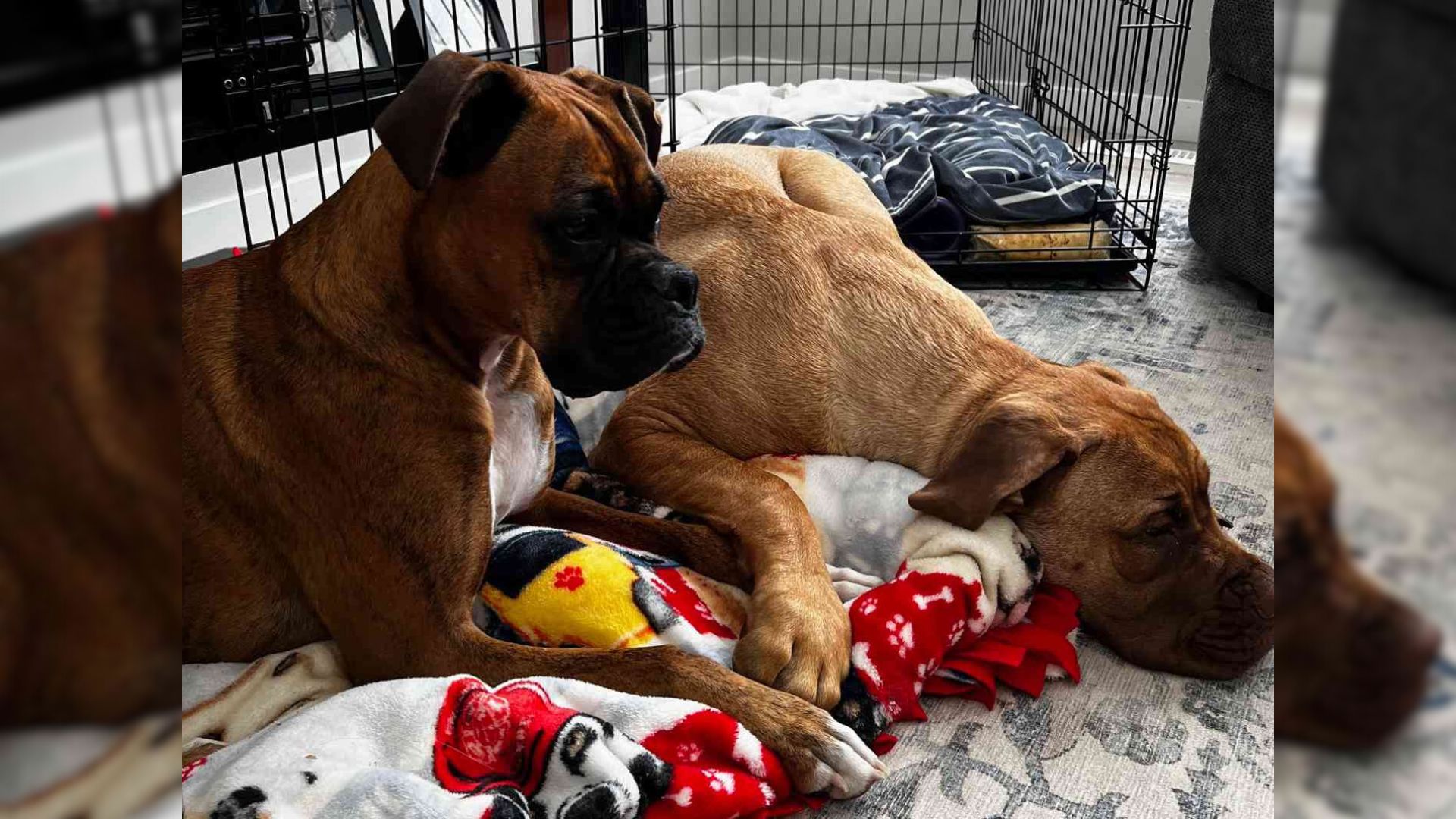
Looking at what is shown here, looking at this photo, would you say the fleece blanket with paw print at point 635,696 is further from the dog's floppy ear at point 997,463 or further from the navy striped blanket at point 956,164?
the navy striped blanket at point 956,164

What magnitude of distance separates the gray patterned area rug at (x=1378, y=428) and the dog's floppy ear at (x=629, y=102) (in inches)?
68.9

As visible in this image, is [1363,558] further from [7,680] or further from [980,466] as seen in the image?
[980,466]

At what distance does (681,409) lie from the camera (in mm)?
2396

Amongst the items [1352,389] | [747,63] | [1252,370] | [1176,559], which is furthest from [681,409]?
[747,63]

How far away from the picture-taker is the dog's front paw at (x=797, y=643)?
177 centimetres

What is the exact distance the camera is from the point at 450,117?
153 centimetres

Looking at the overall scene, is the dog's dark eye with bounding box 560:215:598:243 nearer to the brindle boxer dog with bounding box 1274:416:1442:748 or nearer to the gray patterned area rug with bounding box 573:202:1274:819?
the gray patterned area rug with bounding box 573:202:1274:819

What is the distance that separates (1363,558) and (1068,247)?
12.7 ft

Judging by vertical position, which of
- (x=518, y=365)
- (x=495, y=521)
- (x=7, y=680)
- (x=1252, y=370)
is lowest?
(x=1252, y=370)

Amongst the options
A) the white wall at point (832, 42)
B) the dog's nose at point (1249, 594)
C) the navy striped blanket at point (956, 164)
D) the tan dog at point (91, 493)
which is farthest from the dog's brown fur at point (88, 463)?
the white wall at point (832, 42)

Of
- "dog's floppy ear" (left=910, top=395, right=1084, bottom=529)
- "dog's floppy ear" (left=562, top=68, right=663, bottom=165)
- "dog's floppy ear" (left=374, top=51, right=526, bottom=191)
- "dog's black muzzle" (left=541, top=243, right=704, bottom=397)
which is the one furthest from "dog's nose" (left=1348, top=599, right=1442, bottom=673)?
"dog's floppy ear" (left=910, top=395, right=1084, bottom=529)

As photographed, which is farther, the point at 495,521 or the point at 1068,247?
the point at 1068,247

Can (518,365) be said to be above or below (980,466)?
above

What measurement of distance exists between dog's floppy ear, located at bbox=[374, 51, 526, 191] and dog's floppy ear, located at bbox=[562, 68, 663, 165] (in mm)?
231
